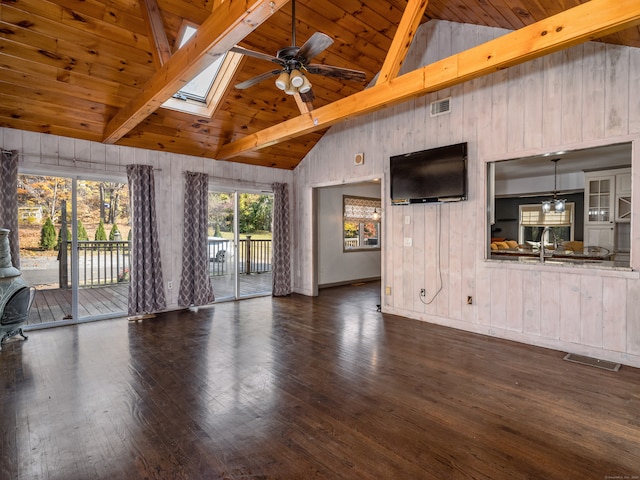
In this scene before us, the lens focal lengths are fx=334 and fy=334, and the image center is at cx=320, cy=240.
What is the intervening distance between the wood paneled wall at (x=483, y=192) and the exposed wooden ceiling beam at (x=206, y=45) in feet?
10.1

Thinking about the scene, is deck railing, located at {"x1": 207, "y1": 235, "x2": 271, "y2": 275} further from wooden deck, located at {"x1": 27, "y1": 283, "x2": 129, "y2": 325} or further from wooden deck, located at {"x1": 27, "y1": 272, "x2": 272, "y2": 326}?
wooden deck, located at {"x1": 27, "y1": 283, "x2": 129, "y2": 325}

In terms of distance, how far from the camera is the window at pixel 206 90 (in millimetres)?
4550

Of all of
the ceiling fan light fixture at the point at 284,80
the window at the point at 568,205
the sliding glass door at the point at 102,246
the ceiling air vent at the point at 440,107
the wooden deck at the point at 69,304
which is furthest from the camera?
the sliding glass door at the point at 102,246

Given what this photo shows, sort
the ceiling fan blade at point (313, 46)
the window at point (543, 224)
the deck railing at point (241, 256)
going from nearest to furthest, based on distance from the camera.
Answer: the ceiling fan blade at point (313, 46)
the deck railing at point (241, 256)
the window at point (543, 224)

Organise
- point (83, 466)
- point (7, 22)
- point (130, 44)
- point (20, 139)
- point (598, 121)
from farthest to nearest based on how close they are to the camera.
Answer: point (20, 139) < point (130, 44) < point (598, 121) < point (7, 22) < point (83, 466)

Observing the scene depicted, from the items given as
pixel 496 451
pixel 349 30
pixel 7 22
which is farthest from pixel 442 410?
pixel 7 22

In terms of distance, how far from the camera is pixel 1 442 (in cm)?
205

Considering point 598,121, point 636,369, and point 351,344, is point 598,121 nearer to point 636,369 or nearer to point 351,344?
point 636,369

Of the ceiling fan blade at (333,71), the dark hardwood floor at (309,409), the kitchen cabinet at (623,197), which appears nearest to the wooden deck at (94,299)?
the dark hardwood floor at (309,409)

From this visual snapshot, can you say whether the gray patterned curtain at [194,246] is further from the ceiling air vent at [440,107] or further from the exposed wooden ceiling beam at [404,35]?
the ceiling air vent at [440,107]

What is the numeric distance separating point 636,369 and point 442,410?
2.15m

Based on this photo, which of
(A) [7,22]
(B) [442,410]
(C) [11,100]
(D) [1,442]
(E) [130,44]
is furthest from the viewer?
(C) [11,100]

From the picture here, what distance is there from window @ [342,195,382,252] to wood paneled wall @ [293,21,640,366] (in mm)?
2270

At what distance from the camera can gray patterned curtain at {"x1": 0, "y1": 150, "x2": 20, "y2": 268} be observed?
397cm
